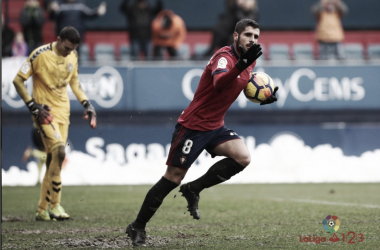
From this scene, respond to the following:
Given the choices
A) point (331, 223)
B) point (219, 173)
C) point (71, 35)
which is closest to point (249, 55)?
point (219, 173)

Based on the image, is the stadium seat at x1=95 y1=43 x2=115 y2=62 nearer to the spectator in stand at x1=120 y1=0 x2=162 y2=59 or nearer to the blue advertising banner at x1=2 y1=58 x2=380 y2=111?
the spectator in stand at x1=120 y1=0 x2=162 y2=59

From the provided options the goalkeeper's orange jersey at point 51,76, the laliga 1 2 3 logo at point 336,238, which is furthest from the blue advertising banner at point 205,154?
the laliga 1 2 3 logo at point 336,238

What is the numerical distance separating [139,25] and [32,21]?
2.52 meters

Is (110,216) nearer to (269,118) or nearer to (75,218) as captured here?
(75,218)

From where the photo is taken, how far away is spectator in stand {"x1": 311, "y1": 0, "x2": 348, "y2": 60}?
16.2 meters

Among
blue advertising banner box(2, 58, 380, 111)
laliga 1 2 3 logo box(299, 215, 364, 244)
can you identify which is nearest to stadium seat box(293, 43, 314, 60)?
blue advertising banner box(2, 58, 380, 111)

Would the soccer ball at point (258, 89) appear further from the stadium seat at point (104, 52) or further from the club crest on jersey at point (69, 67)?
the stadium seat at point (104, 52)

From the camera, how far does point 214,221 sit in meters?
7.62

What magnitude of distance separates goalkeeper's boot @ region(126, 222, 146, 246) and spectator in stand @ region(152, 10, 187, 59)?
1042cm

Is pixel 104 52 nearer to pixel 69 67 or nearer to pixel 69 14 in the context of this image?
pixel 69 14

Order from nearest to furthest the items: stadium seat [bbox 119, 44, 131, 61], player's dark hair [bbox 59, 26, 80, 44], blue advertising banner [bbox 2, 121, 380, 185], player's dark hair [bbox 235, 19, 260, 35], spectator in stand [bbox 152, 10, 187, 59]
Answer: player's dark hair [bbox 235, 19, 260, 35]
player's dark hair [bbox 59, 26, 80, 44]
blue advertising banner [bbox 2, 121, 380, 185]
spectator in stand [bbox 152, 10, 187, 59]
stadium seat [bbox 119, 44, 131, 61]

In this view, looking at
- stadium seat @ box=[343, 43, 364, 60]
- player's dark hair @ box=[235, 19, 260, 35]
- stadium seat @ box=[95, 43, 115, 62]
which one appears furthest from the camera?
stadium seat @ box=[343, 43, 364, 60]

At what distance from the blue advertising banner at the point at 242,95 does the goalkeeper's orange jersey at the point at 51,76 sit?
704cm

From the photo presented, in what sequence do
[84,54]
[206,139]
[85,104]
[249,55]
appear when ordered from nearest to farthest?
[249,55] < [206,139] < [85,104] < [84,54]
